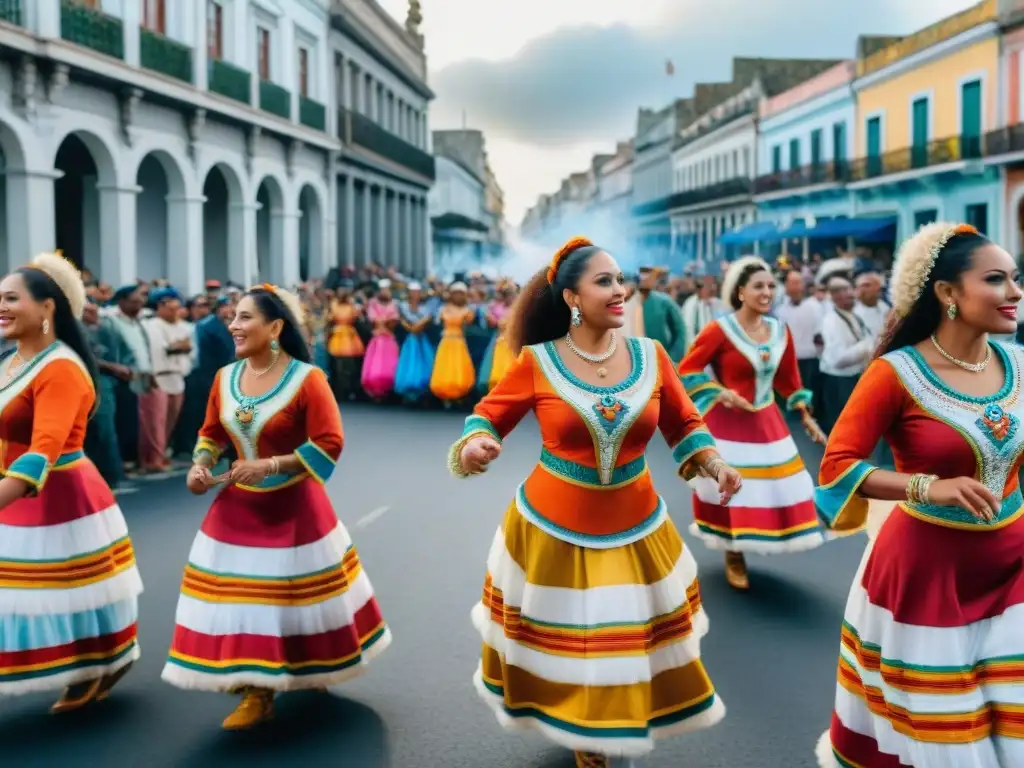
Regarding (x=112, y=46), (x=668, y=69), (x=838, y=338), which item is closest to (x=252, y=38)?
(x=112, y=46)

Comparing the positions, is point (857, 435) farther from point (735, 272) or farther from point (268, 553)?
point (735, 272)

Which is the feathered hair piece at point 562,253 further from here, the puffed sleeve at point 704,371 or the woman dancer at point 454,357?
the woman dancer at point 454,357

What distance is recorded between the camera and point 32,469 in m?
4.52

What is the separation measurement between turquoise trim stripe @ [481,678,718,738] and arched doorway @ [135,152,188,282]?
19166 millimetres

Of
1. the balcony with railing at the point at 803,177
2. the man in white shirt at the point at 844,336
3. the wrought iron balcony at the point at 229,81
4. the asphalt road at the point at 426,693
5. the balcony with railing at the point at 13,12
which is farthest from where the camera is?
the balcony with railing at the point at 803,177

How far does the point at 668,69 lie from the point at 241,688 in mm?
79771

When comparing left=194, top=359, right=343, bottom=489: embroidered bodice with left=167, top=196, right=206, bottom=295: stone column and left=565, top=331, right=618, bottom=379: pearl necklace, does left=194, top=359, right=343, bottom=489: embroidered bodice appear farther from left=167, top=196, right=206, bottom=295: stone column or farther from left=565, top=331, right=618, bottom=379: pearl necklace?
left=167, top=196, right=206, bottom=295: stone column

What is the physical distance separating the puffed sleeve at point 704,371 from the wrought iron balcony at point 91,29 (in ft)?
43.9

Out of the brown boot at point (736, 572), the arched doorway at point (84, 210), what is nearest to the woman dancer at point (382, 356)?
the arched doorway at point (84, 210)

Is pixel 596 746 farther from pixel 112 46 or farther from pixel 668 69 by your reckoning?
pixel 668 69

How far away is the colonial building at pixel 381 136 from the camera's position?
33812 millimetres

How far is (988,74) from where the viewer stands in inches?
1204

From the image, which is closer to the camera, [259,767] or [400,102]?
[259,767]

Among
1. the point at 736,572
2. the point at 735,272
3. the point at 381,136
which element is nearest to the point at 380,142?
the point at 381,136
